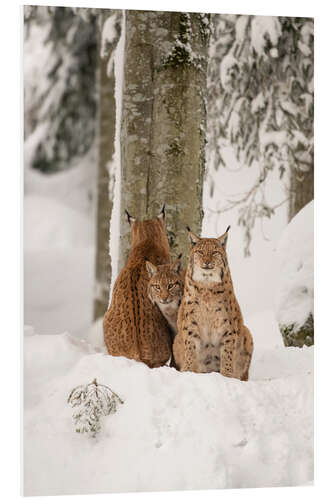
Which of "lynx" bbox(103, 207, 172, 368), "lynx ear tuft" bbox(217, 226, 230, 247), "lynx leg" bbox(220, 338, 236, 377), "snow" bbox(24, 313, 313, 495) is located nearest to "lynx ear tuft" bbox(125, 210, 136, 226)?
"lynx" bbox(103, 207, 172, 368)

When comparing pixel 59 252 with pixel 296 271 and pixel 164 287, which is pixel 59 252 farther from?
pixel 296 271

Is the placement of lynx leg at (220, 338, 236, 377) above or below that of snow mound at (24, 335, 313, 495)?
above

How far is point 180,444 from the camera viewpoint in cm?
342

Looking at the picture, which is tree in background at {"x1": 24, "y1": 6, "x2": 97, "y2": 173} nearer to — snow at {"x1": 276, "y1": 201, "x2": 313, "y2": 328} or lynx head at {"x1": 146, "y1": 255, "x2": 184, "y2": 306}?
lynx head at {"x1": 146, "y1": 255, "x2": 184, "y2": 306}

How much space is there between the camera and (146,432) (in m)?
3.41

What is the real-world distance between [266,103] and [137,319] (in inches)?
48.4

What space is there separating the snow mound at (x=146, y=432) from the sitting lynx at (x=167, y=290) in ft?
0.80

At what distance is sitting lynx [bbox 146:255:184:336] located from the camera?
3.44 m

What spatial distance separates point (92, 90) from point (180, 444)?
161cm

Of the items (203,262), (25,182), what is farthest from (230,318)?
(25,182)

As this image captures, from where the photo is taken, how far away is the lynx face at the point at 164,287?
11.3 feet

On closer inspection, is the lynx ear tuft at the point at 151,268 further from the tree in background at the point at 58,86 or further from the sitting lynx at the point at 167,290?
the tree in background at the point at 58,86

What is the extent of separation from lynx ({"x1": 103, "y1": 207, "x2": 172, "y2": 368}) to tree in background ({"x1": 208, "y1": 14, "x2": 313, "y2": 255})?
22.2 inches

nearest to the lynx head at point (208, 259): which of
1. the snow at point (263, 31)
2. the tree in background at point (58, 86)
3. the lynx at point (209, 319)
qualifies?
the lynx at point (209, 319)
